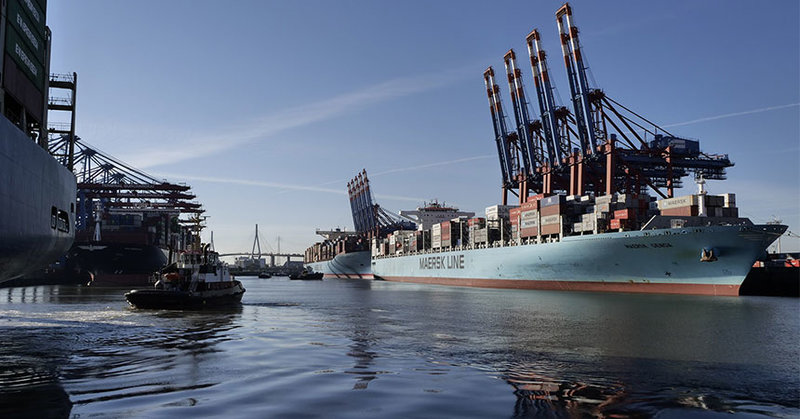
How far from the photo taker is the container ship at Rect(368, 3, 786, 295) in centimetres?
4612

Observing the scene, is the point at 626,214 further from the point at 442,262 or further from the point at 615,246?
the point at 442,262

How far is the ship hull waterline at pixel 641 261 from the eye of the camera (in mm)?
44281

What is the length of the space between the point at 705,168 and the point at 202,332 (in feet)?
197

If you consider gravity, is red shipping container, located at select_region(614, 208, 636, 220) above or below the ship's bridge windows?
above

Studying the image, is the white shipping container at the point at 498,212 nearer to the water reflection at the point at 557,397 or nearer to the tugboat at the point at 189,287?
the tugboat at the point at 189,287

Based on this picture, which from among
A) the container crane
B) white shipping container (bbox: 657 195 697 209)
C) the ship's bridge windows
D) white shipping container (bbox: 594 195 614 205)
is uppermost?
the container crane

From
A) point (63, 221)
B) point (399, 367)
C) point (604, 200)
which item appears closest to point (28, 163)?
point (63, 221)

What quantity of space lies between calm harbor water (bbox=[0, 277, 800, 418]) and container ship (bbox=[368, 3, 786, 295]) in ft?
56.5

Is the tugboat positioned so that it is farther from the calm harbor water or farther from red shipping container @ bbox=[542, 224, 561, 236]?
red shipping container @ bbox=[542, 224, 561, 236]

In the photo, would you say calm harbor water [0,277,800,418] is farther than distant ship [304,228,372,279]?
No

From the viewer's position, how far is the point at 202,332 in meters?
23.3

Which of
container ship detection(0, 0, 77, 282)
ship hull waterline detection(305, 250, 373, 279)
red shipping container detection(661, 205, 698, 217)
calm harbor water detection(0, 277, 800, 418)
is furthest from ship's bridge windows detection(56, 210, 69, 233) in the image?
ship hull waterline detection(305, 250, 373, 279)

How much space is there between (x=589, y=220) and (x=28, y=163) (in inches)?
1911

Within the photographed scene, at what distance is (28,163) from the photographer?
19.2 metres
